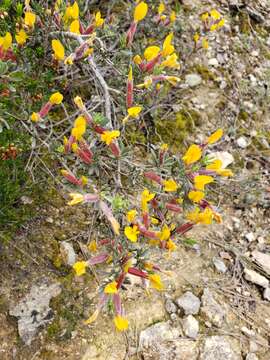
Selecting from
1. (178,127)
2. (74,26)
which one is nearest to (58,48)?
(74,26)

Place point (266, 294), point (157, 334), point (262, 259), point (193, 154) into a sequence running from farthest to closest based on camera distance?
1. point (262, 259)
2. point (266, 294)
3. point (157, 334)
4. point (193, 154)

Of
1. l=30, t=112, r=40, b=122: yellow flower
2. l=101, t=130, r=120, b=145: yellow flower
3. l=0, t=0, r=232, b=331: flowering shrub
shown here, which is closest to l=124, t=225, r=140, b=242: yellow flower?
l=0, t=0, r=232, b=331: flowering shrub

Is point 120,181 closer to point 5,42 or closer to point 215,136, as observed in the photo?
point 215,136

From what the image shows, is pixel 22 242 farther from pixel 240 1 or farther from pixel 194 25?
pixel 240 1

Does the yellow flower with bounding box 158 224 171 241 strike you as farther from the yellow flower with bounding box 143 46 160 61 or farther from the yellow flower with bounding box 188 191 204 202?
the yellow flower with bounding box 143 46 160 61

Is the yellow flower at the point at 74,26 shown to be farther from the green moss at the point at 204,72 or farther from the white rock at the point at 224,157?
the green moss at the point at 204,72
